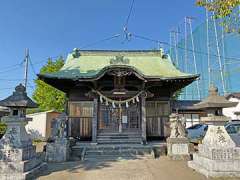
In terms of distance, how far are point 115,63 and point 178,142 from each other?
254 inches

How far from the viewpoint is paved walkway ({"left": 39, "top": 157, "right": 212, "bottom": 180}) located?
6895 millimetres

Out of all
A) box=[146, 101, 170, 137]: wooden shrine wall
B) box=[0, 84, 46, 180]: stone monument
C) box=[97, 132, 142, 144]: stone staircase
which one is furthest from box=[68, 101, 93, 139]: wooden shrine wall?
box=[0, 84, 46, 180]: stone monument

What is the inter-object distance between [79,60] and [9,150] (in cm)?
1068

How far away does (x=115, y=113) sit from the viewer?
1316cm

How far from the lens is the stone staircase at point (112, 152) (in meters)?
10.1

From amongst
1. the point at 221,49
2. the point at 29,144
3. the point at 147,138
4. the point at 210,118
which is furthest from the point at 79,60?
the point at 221,49

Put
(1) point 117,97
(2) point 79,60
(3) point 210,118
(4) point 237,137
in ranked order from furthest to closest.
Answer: (2) point 79,60 → (1) point 117,97 → (4) point 237,137 → (3) point 210,118

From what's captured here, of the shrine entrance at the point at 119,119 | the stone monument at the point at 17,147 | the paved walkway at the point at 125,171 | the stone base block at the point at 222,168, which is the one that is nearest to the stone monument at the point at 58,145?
the paved walkway at the point at 125,171

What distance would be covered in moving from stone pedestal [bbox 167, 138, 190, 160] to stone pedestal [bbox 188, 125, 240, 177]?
7.98 feet

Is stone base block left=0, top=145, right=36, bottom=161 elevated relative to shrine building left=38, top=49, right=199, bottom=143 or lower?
lower

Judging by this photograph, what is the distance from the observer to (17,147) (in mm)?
6965

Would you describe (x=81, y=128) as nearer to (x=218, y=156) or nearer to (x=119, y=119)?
(x=119, y=119)

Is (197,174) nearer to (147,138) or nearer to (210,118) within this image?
(210,118)

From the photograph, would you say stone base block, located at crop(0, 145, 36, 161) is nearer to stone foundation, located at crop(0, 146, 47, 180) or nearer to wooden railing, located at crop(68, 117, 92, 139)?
stone foundation, located at crop(0, 146, 47, 180)
